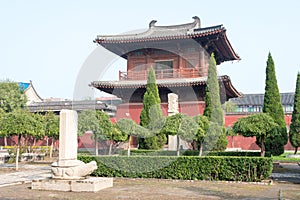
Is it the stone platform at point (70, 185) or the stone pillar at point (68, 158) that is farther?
the stone pillar at point (68, 158)

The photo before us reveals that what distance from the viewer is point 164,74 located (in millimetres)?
25219

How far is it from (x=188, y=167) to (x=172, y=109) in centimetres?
1004

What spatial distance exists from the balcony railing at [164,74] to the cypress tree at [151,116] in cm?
264

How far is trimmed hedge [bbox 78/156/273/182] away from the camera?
12.0m

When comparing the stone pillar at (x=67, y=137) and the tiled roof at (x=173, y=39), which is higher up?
the tiled roof at (x=173, y=39)

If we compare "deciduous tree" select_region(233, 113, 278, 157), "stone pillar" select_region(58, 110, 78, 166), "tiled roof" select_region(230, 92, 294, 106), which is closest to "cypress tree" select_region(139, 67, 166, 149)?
"deciduous tree" select_region(233, 113, 278, 157)

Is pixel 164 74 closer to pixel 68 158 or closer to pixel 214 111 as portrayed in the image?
pixel 214 111

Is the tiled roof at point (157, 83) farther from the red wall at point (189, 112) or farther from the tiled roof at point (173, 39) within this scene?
the tiled roof at point (173, 39)

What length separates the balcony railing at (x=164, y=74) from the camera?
79.9ft

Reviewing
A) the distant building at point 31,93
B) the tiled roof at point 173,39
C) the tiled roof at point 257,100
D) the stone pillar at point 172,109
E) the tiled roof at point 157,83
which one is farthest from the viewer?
the distant building at point 31,93

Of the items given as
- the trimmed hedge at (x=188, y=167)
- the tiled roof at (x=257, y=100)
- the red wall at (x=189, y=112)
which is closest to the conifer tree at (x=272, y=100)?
the red wall at (x=189, y=112)

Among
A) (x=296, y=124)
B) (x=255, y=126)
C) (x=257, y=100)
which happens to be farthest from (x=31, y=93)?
(x=255, y=126)

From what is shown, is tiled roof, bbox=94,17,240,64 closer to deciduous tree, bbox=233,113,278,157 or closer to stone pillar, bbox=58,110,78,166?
deciduous tree, bbox=233,113,278,157

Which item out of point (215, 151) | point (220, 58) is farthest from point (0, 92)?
point (215, 151)
